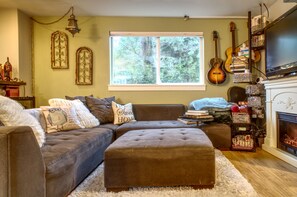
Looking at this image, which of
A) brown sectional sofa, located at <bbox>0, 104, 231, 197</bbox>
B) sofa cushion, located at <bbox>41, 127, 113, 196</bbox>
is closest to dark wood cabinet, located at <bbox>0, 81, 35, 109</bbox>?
brown sectional sofa, located at <bbox>0, 104, 231, 197</bbox>

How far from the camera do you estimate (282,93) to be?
2873 mm

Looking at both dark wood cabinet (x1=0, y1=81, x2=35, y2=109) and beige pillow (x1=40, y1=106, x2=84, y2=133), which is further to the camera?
dark wood cabinet (x1=0, y1=81, x2=35, y2=109)

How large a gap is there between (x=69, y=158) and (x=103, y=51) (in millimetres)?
2749

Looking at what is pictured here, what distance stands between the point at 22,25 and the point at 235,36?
11.9ft

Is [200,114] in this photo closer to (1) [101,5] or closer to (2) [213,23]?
(2) [213,23]

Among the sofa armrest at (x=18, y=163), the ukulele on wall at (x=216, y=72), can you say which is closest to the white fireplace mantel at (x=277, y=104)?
the ukulele on wall at (x=216, y=72)

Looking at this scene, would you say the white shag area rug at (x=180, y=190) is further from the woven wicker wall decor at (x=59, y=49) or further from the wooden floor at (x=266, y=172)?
the woven wicker wall decor at (x=59, y=49)

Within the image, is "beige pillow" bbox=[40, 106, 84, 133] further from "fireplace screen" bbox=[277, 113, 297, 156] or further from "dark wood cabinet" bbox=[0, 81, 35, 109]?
"fireplace screen" bbox=[277, 113, 297, 156]

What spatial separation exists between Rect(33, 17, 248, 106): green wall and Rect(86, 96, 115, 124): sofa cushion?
521 mm

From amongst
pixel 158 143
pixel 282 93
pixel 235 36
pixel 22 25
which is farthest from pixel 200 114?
pixel 22 25

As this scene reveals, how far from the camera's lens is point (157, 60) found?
169 inches

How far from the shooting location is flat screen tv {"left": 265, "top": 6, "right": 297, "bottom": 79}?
2.61m

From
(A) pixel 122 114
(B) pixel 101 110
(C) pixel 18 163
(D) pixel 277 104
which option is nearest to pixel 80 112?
(B) pixel 101 110

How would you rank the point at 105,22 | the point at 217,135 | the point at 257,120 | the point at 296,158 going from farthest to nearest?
the point at 105,22 < the point at 257,120 < the point at 217,135 < the point at 296,158
